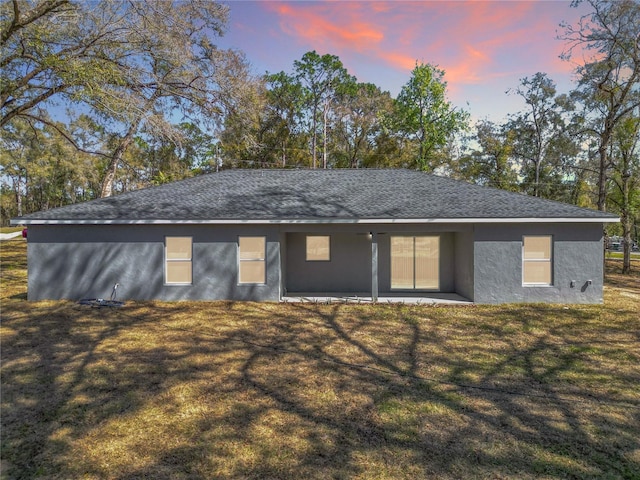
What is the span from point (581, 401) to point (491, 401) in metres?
1.28

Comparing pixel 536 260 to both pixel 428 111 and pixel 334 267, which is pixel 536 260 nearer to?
pixel 334 267

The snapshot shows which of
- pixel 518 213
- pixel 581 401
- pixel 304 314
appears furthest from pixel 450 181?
pixel 581 401

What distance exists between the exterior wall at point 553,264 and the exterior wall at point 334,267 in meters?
3.73

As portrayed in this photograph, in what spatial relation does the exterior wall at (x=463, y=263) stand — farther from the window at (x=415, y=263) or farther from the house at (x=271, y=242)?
the window at (x=415, y=263)

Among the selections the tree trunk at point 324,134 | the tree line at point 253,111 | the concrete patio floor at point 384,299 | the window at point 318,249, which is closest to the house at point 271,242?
the concrete patio floor at point 384,299

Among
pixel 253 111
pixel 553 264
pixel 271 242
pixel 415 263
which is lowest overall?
pixel 415 263

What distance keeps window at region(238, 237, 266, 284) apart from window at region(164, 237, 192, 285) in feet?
5.54

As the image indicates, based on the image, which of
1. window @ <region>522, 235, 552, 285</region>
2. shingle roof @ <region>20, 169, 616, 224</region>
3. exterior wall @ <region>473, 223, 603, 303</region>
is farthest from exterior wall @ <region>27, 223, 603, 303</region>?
shingle roof @ <region>20, 169, 616, 224</region>

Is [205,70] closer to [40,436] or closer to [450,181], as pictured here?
[450,181]

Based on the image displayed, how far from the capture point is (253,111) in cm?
1666

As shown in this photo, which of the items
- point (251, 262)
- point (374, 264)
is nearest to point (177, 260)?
point (251, 262)

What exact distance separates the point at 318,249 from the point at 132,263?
618cm

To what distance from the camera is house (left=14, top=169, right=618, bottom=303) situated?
10.9m

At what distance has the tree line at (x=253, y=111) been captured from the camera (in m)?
11.8
